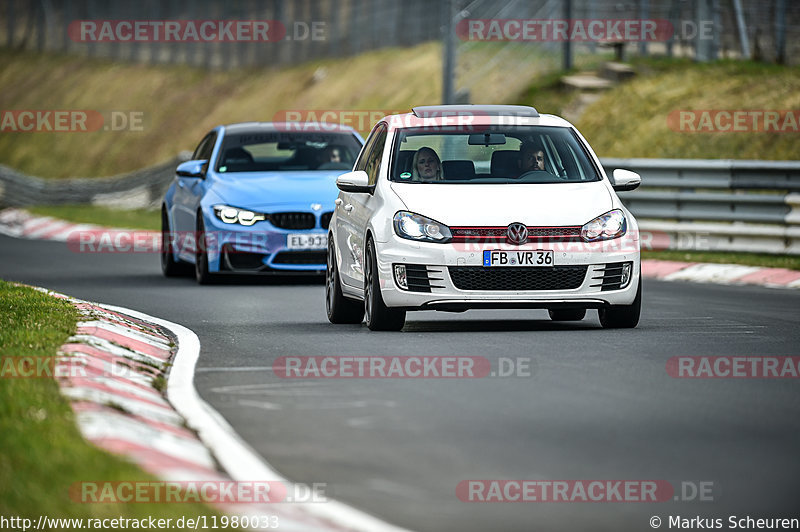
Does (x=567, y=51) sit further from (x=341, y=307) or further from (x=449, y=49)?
(x=341, y=307)

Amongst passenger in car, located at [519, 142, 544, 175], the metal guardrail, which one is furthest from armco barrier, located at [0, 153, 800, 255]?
passenger in car, located at [519, 142, 544, 175]

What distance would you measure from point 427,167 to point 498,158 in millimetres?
585

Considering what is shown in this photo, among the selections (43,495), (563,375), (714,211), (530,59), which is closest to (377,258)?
(563,375)

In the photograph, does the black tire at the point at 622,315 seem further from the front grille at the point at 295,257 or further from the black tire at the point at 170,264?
the black tire at the point at 170,264

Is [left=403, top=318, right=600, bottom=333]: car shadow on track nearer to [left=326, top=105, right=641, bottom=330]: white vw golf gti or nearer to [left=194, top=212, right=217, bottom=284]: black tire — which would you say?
[left=326, top=105, right=641, bottom=330]: white vw golf gti

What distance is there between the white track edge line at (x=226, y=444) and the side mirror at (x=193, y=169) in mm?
7379

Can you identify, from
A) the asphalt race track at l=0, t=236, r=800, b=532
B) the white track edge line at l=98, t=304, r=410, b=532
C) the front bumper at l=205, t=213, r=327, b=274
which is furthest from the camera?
the front bumper at l=205, t=213, r=327, b=274

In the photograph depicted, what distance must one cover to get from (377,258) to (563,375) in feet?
8.54

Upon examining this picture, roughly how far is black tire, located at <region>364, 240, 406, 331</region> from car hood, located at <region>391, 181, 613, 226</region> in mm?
501

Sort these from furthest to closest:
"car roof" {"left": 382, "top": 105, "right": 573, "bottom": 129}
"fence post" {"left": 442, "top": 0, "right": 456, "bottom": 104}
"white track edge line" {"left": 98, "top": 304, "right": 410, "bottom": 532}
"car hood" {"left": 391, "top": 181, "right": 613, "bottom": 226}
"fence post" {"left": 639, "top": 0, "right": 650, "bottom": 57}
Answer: "fence post" {"left": 639, "top": 0, "right": 650, "bottom": 57} < "fence post" {"left": 442, "top": 0, "right": 456, "bottom": 104} < "car roof" {"left": 382, "top": 105, "right": 573, "bottom": 129} < "car hood" {"left": 391, "top": 181, "right": 613, "bottom": 226} < "white track edge line" {"left": 98, "top": 304, "right": 410, "bottom": 532}

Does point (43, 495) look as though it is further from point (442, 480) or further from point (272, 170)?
point (272, 170)

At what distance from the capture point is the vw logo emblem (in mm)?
11781

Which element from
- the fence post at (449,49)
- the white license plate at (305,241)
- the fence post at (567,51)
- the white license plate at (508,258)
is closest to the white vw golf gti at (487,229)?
the white license plate at (508,258)

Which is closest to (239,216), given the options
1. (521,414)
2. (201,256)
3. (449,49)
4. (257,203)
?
(257,203)
